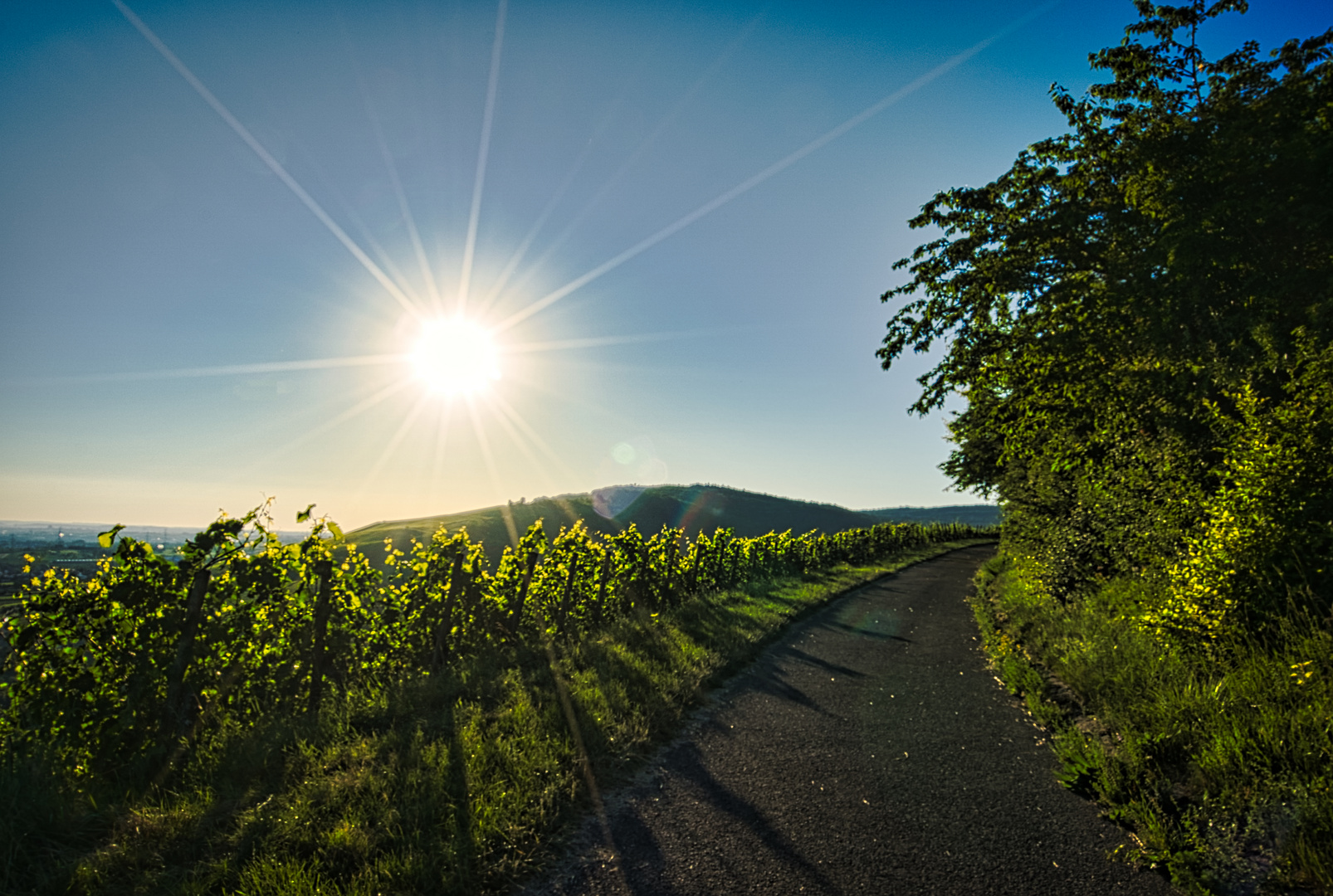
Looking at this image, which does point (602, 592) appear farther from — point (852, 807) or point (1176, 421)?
point (1176, 421)

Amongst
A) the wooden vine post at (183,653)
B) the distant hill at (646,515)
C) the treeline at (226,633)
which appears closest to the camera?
the treeline at (226,633)

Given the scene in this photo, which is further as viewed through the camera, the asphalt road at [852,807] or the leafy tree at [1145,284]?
the leafy tree at [1145,284]

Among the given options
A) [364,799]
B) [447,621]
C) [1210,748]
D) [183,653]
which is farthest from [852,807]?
[183,653]

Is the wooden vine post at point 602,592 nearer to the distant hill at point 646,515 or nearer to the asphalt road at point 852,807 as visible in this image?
the asphalt road at point 852,807

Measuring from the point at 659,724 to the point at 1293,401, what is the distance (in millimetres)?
8040

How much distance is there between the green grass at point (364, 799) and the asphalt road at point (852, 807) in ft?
1.58

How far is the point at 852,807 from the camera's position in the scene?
15.8ft

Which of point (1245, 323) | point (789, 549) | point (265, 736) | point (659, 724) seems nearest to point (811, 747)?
point (659, 724)

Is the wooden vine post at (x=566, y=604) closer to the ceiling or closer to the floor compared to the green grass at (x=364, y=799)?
closer to the ceiling

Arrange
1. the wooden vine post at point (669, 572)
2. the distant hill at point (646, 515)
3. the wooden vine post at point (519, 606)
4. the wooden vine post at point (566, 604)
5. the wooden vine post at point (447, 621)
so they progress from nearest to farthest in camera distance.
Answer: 1. the wooden vine post at point (447, 621)
2. the wooden vine post at point (519, 606)
3. the wooden vine post at point (566, 604)
4. the wooden vine post at point (669, 572)
5. the distant hill at point (646, 515)

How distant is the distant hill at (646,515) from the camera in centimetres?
9738

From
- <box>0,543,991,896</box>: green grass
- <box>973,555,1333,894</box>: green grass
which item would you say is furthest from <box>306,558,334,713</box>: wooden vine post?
<box>973,555,1333,894</box>: green grass

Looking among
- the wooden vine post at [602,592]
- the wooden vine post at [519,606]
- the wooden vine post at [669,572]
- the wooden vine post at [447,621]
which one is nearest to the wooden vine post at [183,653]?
the wooden vine post at [447,621]

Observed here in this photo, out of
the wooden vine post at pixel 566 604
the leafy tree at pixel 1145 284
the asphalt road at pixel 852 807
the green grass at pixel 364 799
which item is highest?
the leafy tree at pixel 1145 284
